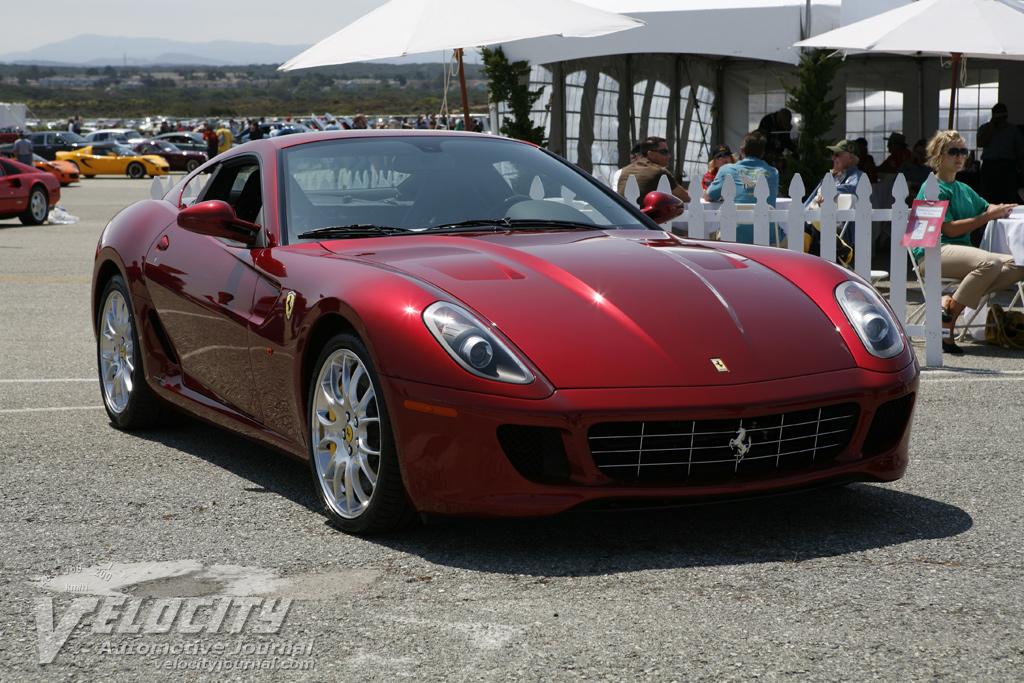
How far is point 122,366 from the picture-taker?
5.66 metres

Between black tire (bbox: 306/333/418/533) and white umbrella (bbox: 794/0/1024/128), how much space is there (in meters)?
8.08

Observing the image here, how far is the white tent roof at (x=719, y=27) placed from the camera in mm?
13211

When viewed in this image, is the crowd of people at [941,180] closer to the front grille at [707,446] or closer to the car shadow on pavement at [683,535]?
the car shadow on pavement at [683,535]

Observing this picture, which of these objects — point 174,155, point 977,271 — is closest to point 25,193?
point 977,271

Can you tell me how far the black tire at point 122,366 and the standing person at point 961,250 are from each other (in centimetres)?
494

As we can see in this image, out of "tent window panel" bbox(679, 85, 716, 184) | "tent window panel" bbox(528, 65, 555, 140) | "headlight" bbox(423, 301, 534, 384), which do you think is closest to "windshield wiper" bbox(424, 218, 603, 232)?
"headlight" bbox(423, 301, 534, 384)

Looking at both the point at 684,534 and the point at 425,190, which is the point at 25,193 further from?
the point at 684,534

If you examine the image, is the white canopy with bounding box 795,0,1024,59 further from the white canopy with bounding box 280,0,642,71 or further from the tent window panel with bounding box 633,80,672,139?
the tent window panel with bounding box 633,80,672,139

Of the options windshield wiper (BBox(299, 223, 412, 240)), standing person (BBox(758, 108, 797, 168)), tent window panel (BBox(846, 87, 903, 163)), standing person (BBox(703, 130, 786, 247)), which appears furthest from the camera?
tent window panel (BBox(846, 87, 903, 163))

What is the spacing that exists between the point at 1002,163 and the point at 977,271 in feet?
24.0

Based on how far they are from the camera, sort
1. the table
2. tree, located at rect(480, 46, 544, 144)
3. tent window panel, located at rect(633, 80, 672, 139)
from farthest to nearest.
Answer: tent window panel, located at rect(633, 80, 672, 139), tree, located at rect(480, 46, 544, 144), the table

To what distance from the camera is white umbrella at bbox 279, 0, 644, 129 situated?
10.2 metres

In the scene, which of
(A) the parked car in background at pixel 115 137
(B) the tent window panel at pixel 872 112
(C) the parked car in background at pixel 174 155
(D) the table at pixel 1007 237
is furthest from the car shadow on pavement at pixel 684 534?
(A) the parked car in background at pixel 115 137

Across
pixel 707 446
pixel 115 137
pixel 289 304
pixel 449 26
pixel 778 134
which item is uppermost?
pixel 115 137
